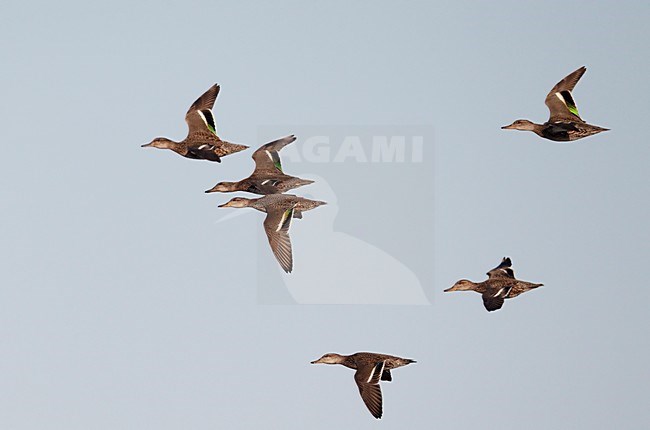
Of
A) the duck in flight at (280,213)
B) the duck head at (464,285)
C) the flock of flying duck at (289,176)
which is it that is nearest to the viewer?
the duck in flight at (280,213)

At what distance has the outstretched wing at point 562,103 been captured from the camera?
3731 cm

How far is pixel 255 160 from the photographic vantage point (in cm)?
3822

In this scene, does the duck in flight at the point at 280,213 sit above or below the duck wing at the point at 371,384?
above

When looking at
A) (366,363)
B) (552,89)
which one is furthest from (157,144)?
(552,89)

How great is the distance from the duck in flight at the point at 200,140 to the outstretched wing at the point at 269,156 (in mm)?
1459

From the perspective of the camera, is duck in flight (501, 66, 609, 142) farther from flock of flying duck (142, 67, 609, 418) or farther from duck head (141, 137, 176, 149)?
duck head (141, 137, 176, 149)

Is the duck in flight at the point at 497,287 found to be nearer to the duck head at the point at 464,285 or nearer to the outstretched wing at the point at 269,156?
the duck head at the point at 464,285

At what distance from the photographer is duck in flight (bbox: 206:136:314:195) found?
1479 inches

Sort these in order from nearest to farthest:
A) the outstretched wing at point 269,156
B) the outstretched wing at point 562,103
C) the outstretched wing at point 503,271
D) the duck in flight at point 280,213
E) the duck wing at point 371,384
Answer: the duck wing at point 371,384, the duck in flight at point 280,213, the outstretched wing at point 562,103, the outstretched wing at point 269,156, the outstretched wing at point 503,271

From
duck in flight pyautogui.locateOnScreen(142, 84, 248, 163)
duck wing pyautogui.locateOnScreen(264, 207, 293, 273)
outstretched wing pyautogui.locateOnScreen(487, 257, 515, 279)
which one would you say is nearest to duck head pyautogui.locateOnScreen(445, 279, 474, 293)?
outstretched wing pyautogui.locateOnScreen(487, 257, 515, 279)

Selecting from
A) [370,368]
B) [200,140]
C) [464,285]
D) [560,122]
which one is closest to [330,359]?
[370,368]

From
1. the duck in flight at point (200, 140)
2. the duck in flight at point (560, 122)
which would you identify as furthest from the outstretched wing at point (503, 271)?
the duck in flight at point (200, 140)

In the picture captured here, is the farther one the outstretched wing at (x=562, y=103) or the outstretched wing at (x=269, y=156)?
the outstretched wing at (x=269, y=156)

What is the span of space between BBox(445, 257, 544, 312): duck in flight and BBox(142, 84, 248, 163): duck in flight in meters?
7.85
